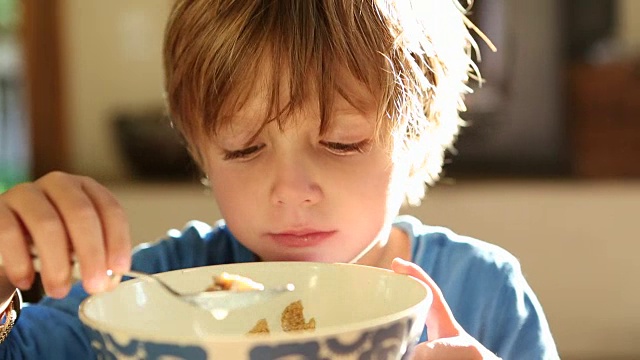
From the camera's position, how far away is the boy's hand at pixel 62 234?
0.61 metres

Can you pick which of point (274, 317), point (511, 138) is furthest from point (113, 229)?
point (511, 138)

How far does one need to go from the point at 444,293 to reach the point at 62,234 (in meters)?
0.47

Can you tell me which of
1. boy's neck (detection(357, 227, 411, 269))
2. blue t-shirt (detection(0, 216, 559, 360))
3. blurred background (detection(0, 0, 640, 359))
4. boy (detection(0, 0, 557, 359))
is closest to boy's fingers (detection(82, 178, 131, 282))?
boy (detection(0, 0, 557, 359))

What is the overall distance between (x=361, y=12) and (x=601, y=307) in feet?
7.14

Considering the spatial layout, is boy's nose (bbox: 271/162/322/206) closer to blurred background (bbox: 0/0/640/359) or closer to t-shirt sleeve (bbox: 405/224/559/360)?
t-shirt sleeve (bbox: 405/224/559/360)

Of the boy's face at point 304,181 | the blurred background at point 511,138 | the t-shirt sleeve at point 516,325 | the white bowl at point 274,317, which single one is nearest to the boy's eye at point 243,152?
the boy's face at point 304,181

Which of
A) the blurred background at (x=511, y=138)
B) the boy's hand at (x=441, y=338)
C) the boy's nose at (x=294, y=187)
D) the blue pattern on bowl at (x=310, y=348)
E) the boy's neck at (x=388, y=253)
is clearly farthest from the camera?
the blurred background at (x=511, y=138)

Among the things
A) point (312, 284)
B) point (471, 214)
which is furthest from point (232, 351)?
point (471, 214)

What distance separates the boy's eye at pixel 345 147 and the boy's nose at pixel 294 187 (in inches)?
1.4

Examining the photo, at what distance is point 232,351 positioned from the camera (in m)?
0.48

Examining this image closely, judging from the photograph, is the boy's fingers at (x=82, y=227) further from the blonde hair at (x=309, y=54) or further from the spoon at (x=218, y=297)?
the blonde hair at (x=309, y=54)

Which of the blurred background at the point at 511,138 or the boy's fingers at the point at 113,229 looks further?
the blurred background at the point at 511,138

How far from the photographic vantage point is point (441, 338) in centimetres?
63

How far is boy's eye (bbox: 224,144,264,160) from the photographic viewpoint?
2.74 feet
